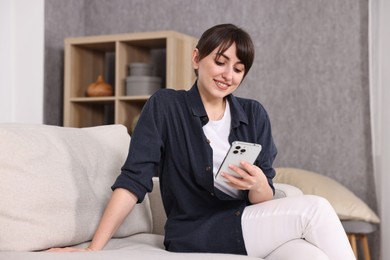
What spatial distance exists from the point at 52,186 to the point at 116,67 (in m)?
2.64

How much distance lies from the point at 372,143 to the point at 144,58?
5.41 ft

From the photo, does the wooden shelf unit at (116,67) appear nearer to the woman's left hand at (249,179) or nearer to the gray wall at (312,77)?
the gray wall at (312,77)

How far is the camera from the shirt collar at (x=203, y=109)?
1.93 meters

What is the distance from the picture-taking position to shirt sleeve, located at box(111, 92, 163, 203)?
6.02 feet

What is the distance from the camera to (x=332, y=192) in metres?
3.57

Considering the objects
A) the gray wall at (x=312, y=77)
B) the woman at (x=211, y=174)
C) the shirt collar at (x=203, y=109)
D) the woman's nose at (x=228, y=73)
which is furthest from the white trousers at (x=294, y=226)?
the gray wall at (x=312, y=77)

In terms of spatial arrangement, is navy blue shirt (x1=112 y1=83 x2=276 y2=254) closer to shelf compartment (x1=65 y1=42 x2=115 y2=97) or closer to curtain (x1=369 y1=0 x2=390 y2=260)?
curtain (x1=369 y1=0 x2=390 y2=260)

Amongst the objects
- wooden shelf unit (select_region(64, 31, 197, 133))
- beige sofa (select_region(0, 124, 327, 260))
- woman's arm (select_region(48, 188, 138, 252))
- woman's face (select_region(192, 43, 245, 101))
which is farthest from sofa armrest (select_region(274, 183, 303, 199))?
wooden shelf unit (select_region(64, 31, 197, 133))

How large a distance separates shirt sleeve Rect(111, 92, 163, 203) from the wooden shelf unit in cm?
230

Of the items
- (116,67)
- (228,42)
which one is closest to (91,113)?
(116,67)

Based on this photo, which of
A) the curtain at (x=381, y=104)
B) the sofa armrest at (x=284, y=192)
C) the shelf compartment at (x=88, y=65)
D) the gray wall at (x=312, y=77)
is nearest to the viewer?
the sofa armrest at (x=284, y=192)

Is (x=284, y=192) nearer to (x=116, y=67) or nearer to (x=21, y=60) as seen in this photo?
(x=21, y=60)

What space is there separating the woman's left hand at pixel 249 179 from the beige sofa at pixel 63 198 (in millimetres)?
175

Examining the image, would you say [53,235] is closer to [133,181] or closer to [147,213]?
[133,181]
